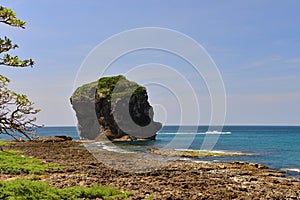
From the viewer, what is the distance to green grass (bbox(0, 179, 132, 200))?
17.9m

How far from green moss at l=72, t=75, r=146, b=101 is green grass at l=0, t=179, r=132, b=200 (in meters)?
108

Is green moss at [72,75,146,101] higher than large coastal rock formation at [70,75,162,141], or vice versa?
green moss at [72,75,146,101]

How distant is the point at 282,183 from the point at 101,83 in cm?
11201

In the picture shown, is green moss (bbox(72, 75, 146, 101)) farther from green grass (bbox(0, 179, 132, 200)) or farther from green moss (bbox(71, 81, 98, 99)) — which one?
green grass (bbox(0, 179, 132, 200))

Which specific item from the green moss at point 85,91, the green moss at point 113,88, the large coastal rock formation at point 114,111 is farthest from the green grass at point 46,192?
the green moss at point 85,91

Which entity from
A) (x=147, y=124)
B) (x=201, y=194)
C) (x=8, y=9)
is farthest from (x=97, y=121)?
(x=8, y=9)

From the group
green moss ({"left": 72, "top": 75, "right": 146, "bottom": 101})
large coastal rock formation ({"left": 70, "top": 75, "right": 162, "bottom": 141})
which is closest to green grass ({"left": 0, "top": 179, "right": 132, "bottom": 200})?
large coastal rock formation ({"left": 70, "top": 75, "right": 162, "bottom": 141})

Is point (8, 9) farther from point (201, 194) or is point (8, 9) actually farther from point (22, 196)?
point (201, 194)

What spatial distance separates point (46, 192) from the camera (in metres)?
18.9

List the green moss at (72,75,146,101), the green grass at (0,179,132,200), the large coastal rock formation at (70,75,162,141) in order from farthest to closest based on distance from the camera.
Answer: the green moss at (72,75,146,101) → the large coastal rock formation at (70,75,162,141) → the green grass at (0,179,132,200)

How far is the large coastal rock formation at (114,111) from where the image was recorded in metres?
125

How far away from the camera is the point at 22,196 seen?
58.0 ft

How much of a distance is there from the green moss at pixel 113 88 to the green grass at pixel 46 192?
108 meters

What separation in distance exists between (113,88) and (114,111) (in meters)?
13.3
